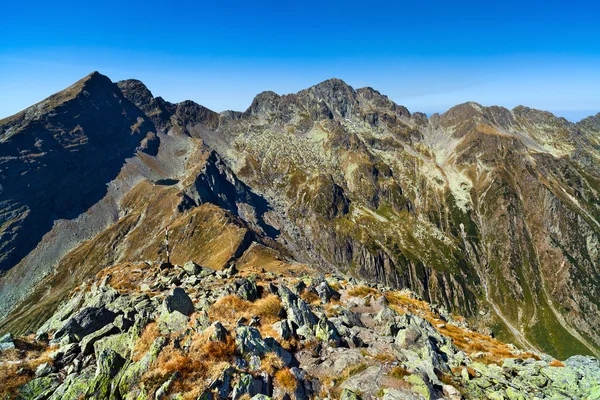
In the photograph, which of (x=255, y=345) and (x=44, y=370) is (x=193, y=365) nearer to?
(x=255, y=345)

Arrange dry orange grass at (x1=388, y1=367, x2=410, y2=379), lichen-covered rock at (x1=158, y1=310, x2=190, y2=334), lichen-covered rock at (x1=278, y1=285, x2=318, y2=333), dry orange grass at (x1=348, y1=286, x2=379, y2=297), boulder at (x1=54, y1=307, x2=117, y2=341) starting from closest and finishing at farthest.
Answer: dry orange grass at (x1=388, y1=367, x2=410, y2=379) < lichen-covered rock at (x1=158, y1=310, x2=190, y2=334) < boulder at (x1=54, y1=307, x2=117, y2=341) < lichen-covered rock at (x1=278, y1=285, x2=318, y2=333) < dry orange grass at (x1=348, y1=286, x2=379, y2=297)

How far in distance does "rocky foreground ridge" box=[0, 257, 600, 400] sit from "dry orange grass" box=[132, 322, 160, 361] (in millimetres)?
91

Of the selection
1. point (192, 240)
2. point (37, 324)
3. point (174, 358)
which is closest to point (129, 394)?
point (174, 358)

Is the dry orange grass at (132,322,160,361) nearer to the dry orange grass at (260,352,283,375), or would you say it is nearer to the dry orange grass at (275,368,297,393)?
the dry orange grass at (260,352,283,375)

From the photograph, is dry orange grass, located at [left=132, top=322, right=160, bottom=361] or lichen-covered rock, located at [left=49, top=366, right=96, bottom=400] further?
dry orange grass, located at [left=132, top=322, right=160, bottom=361]

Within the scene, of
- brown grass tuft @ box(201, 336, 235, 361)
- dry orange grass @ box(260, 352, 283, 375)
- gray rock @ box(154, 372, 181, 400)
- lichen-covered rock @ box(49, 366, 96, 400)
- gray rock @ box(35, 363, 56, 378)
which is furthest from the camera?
dry orange grass @ box(260, 352, 283, 375)

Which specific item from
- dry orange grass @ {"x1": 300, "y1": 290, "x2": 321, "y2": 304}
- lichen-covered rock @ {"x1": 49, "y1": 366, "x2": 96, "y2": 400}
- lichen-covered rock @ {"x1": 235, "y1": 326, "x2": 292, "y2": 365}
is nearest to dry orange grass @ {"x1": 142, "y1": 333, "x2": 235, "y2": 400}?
lichen-covered rock @ {"x1": 235, "y1": 326, "x2": 292, "y2": 365}

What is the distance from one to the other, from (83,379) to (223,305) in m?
12.7

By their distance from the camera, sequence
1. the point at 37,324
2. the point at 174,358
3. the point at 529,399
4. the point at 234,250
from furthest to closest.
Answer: the point at 37,324
the point at 234,250
the point at 529,399
the point at 174,358

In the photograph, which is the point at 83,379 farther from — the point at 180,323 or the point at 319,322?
the point at 319,322

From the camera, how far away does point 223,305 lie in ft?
96.5

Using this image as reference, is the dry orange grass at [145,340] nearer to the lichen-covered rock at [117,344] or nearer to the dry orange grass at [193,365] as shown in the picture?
the lichen-covered rock at [117,344]

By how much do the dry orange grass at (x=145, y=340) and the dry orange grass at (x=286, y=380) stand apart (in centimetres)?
891

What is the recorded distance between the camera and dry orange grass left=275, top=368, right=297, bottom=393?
18469mm
